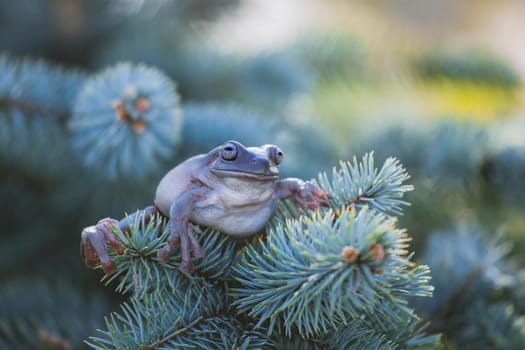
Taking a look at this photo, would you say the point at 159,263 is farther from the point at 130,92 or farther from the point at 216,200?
the point at 130,92

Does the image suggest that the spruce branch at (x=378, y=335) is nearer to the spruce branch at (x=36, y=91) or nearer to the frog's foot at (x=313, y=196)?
the frog's foot at (x=313, y=196)

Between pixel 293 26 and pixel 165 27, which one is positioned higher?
pixel 293 26

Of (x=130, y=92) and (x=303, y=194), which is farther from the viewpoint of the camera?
(x=130, y=92)

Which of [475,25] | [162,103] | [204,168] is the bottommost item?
[204,168]

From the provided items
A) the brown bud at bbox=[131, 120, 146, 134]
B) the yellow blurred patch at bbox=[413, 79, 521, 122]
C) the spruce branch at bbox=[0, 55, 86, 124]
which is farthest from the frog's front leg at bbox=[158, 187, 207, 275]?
the yellow blurred patch at bbox=[413, 79, 521, 122]

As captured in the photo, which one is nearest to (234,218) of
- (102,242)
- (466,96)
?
(102,242)

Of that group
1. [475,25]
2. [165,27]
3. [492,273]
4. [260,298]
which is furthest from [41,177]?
[475,25]

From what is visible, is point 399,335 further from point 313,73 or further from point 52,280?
point 313,73
